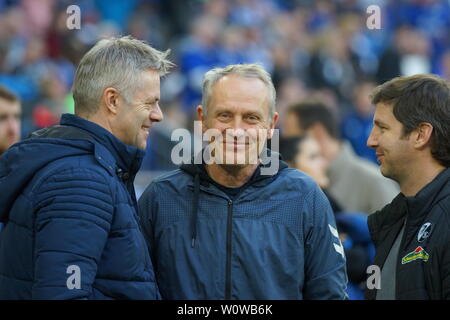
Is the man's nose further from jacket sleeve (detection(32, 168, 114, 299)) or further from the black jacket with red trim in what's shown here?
the black jacket with red trim

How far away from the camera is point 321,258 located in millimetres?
3236

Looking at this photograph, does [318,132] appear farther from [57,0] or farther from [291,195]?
[57,0]

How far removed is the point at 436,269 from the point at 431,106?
743 millimetres

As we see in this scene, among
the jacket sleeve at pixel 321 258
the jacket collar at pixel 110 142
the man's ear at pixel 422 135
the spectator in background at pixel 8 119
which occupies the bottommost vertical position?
the jacket sleeve at pixel 321 258

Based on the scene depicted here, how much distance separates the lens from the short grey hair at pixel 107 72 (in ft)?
10.1

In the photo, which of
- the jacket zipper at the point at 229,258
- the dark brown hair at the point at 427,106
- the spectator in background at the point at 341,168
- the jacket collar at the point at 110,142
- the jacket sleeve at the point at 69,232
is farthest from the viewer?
the spectator in background at the point at 341,168

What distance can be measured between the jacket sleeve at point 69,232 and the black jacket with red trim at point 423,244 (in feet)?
4.10

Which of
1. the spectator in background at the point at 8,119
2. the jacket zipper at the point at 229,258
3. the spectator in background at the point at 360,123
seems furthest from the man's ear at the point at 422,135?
the spectator in background at the point at 360,123

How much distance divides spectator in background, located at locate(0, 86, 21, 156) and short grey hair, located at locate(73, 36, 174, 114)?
215 cm

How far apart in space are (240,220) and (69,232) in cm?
77

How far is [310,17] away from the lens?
14.2 meters

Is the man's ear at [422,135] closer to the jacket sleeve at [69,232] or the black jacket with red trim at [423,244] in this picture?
the black jacket with red trim at [423,244]

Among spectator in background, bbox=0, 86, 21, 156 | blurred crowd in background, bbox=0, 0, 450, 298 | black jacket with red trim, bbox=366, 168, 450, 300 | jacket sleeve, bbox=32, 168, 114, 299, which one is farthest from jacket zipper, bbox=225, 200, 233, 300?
blurred crowd in background, bbox=0, 0, 450, 298

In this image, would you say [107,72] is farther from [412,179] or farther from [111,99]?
[412,179]
